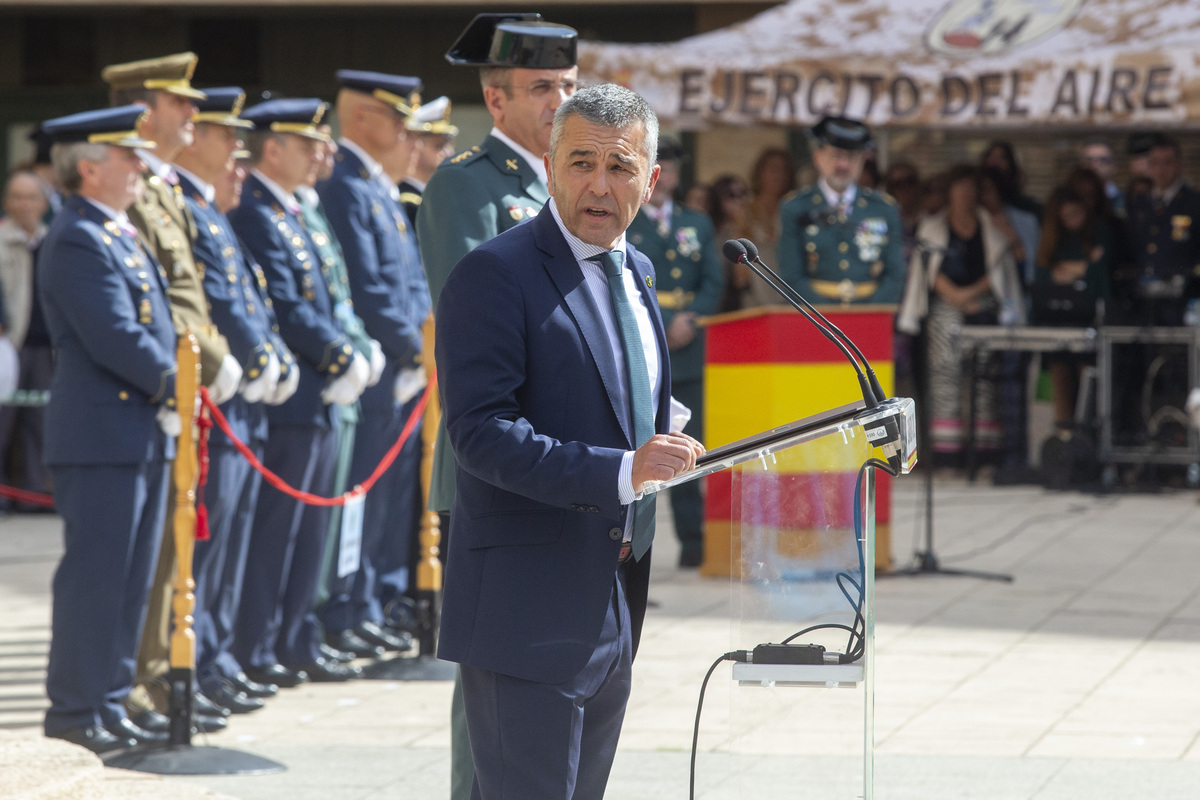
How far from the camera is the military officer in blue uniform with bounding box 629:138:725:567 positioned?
8922mm

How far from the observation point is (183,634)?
5.18m

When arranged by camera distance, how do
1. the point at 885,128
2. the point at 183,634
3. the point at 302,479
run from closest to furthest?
the point at 183,634, the point at 302,479, the point at 885,128

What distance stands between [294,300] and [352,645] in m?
1.47

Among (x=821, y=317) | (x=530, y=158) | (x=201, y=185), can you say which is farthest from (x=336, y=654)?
(x=821, y=317)

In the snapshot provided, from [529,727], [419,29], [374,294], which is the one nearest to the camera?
[529,727]

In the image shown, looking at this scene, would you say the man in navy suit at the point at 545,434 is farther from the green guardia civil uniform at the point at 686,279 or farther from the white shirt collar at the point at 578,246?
the green guardia civil uniform at the point at 686,279

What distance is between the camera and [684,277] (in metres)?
9.15

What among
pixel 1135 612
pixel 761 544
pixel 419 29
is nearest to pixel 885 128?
pixel 419 29

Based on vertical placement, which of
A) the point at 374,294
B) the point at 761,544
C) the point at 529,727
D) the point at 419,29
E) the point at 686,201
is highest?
the point at 419,29

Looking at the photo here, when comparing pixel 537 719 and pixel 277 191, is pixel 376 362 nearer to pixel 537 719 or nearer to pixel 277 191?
A: pixel 277 191

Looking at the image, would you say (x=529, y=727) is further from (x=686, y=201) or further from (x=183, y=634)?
(x=686, y=201)

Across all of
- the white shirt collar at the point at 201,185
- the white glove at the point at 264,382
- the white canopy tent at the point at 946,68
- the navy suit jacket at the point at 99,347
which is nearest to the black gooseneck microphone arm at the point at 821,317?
the navy suit jacket at the point at 99,347

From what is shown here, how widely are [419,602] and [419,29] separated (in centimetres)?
955

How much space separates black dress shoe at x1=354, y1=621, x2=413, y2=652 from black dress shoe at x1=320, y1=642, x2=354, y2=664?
155 millimetres
